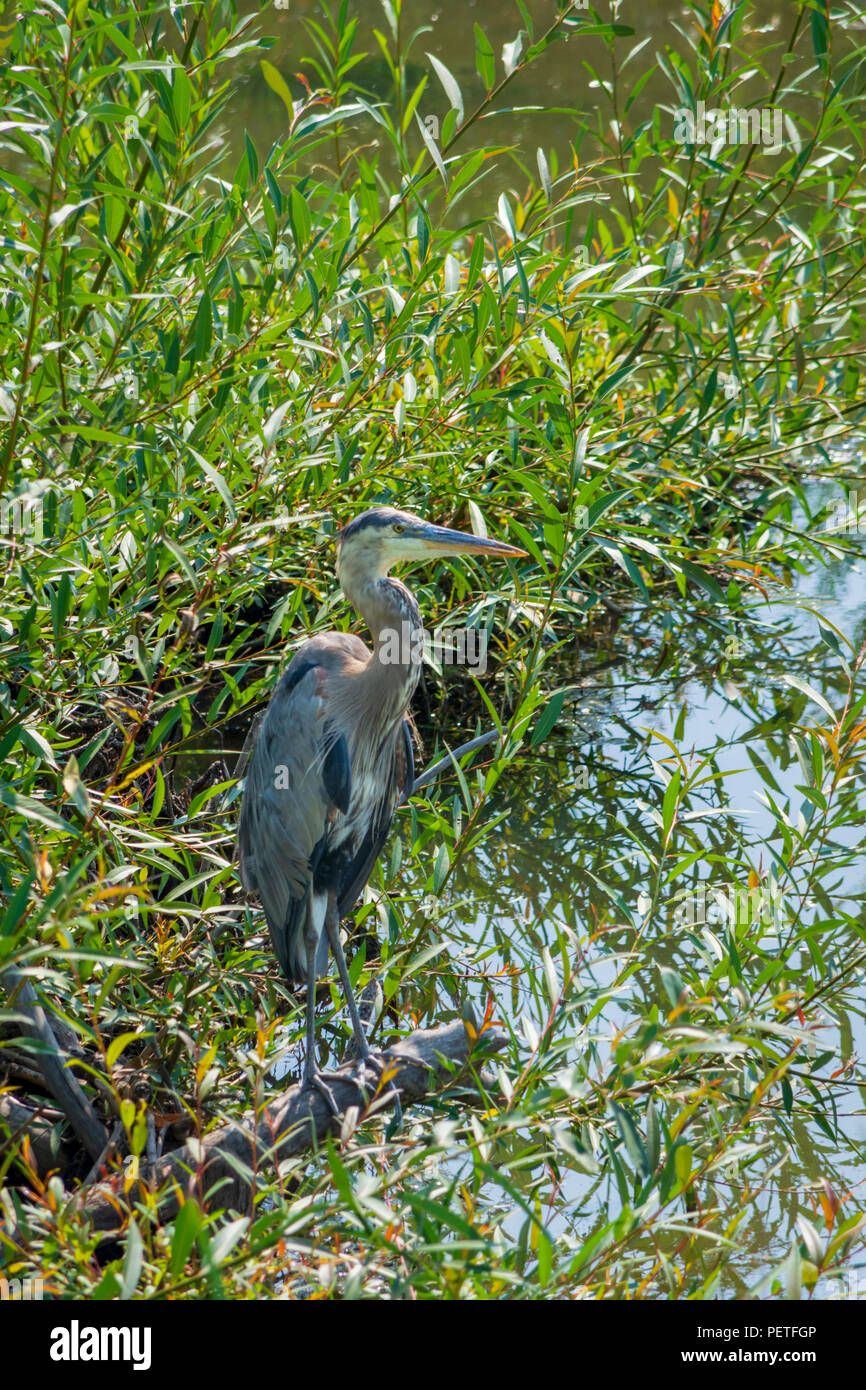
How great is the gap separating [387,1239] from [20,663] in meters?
1.25

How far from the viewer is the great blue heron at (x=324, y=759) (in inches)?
109

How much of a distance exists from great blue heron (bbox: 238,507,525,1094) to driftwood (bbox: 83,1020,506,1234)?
0.14m

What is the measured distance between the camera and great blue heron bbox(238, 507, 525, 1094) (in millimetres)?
2762

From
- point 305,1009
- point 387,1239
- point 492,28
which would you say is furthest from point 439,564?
point 492,28

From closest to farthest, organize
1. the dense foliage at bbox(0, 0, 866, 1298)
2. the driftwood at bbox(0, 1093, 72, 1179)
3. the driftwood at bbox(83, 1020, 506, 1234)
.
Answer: the dense foliage at bbox(0, 0, 866, 1298), the driftwood at bbox(83, 1020, 506, 1234), the driftwood at bbox(0, 1093, 72, 1179)

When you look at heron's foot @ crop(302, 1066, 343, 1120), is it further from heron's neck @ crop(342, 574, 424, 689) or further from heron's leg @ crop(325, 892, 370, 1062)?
heron's neck @ crop(342, 574, 424, 689)

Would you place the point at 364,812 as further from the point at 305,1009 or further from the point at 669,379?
the point at 669,379

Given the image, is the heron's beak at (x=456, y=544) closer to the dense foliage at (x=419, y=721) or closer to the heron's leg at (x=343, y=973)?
the dense foliage at (x=419, y=721)

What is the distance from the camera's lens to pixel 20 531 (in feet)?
7.29

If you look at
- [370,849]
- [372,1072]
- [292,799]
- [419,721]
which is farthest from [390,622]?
[419,721]

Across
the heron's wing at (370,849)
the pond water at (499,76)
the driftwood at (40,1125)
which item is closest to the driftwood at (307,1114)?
the driftwood at (40,1125)

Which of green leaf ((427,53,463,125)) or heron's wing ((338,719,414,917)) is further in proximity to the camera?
heron's wing ((338,719,414,917))

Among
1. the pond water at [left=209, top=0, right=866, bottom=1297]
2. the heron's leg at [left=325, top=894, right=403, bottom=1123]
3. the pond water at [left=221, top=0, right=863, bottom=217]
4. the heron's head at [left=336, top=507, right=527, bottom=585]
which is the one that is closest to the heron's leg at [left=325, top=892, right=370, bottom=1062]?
the heron's leg at [left=325, top=894, right=403, bottom=1123]

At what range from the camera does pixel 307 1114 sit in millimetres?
2535
